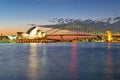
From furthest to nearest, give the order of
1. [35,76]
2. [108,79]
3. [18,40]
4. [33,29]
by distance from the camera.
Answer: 1. [18,40]
2. [33,29]
3. [35,76]
4. [108,79]

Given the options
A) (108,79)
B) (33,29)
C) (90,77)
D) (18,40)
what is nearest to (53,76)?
Answer: (90,77)

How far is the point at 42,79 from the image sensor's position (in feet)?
67.5

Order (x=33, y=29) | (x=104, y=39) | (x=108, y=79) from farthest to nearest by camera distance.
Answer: (x=104, y=39) < (x=33, y=29) < (x=108, y=79)

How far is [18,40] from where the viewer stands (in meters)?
182

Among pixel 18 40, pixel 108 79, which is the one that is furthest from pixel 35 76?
pixel 18 40

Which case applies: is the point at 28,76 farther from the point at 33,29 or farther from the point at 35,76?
the point at 33,29

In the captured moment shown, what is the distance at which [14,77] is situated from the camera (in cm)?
2130

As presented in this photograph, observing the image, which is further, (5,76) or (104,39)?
(104,39)

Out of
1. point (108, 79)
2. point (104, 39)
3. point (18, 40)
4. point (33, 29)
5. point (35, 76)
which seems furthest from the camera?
point (18, 40)

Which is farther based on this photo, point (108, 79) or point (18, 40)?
point (18, 40)

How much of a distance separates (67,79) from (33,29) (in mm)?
130395

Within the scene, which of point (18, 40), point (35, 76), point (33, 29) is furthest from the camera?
point (18, 40)

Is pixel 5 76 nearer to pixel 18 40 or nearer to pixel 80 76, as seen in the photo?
pixel 80 76

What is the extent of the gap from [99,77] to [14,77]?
6.38 metres
